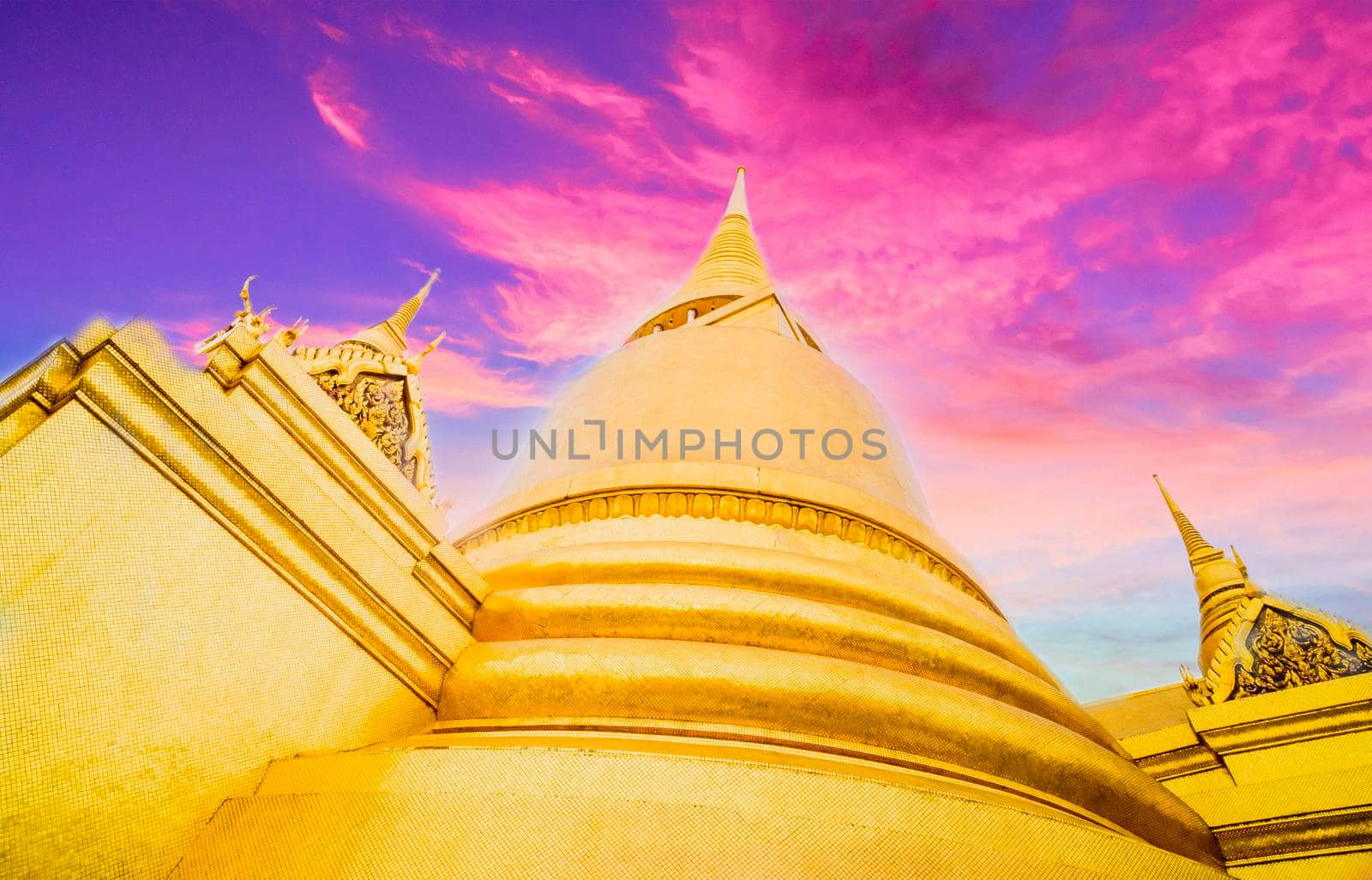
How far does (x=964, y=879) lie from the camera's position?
185cm

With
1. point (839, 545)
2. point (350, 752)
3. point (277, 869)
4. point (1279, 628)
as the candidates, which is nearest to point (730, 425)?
point (839, 545)

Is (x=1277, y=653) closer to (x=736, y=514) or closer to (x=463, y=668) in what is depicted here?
(x=736, y=514)

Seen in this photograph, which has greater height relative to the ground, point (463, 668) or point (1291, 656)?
point (1291, 656)

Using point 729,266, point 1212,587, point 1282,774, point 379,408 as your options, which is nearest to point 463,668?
point 379,408

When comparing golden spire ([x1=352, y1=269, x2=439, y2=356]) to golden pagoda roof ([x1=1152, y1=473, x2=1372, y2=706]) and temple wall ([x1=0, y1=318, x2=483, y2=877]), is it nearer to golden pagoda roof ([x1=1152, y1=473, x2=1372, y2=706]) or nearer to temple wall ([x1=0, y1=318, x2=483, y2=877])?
temple wall ([x1=0, y1=318, x2=483, y2=877])

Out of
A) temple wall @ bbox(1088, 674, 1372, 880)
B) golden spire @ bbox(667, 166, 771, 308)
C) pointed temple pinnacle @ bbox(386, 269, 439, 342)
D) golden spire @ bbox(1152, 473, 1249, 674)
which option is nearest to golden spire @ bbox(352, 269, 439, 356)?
pointed temple pinnacle @ bbox(386, 269, 439, 342)

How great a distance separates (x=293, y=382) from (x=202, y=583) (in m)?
0.83

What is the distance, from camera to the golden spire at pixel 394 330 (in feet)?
14.7

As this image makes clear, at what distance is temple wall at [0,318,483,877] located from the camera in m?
1.86

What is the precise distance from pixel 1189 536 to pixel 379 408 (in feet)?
36.3

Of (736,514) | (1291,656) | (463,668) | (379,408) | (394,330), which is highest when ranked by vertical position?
(394,330)

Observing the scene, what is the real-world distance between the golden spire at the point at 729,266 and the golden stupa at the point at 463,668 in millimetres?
4591

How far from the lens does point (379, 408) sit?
351 cm

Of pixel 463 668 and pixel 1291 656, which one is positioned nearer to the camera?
pixel 463 668
